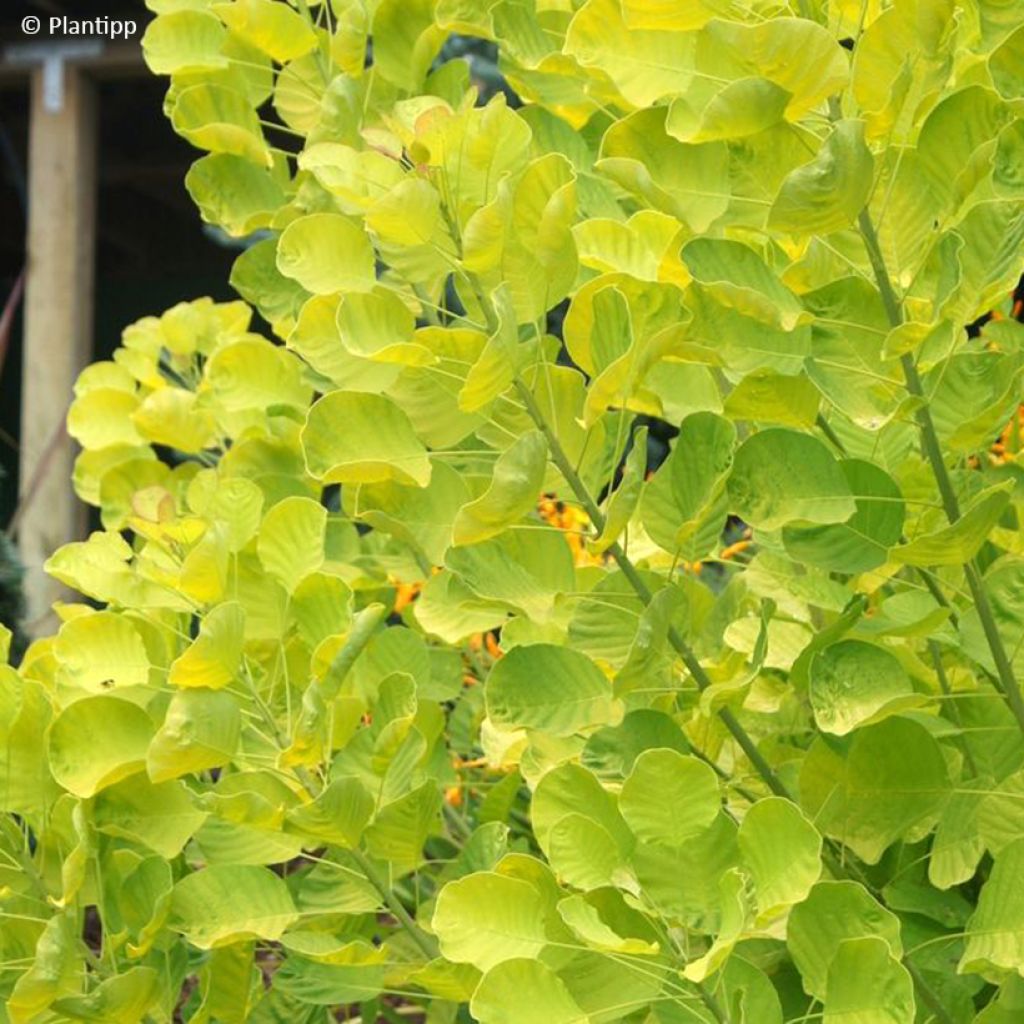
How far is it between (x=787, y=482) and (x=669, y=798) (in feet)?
0.50

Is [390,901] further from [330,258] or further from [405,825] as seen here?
[330,258]

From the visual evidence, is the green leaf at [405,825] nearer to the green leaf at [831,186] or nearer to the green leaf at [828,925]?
the green leaf at [828,925]

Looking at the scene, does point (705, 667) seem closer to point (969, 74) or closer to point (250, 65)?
point (969, 74)

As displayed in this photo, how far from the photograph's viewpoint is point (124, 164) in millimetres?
6766

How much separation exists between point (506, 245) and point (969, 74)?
262mm

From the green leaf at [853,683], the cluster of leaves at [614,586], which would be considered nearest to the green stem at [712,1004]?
the cluster of leaves at [614,586]

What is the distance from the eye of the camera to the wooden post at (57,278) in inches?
177

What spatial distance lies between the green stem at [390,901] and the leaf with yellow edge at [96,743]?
126 millimetres

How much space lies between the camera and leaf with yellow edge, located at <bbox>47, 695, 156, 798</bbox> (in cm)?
82

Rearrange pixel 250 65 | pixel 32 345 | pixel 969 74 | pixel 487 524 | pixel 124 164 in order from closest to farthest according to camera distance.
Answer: pixel 487 524
pixel 969 74
pixel 250 65
pixel 32 345
pixel 124 164

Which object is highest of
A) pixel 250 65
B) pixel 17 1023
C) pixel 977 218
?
pixel 250 65

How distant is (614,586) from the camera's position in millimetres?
784

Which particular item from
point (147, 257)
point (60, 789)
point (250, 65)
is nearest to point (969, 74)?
point (250, 65)

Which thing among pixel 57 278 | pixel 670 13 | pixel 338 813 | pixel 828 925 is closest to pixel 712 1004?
pixel 828 925
